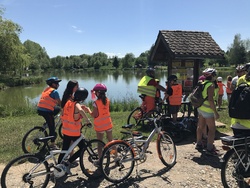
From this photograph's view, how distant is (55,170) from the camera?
434cm

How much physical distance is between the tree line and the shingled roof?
1.07 meters

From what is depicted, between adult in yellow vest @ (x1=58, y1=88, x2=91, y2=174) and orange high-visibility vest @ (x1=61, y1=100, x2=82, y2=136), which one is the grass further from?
orange high-visibility vest @ (x1=61, y1=100, x2=82, y2=136)

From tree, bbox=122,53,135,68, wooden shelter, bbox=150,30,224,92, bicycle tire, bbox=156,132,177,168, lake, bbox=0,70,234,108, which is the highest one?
tree, bbox=122,53,135,68

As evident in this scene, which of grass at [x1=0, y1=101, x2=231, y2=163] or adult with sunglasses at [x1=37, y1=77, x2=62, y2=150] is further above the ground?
adult with sunglasses at [x1=37, y1=77, x2=62, y2=150]

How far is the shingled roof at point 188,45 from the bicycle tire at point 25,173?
5514mm

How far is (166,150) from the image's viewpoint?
214 inches

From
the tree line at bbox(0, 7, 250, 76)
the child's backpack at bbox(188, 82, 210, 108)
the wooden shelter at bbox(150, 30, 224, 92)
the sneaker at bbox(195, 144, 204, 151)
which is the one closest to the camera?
the child's backpack at bbox(188, 82, 210, 108)

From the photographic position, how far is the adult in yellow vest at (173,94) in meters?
7.81

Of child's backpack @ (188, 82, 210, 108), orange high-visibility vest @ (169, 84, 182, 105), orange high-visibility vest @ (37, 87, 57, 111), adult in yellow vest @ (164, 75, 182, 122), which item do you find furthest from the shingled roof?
orange high-visibility vest @ (37, 87, 57, 111)

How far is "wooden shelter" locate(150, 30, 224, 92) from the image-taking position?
842 centimetres

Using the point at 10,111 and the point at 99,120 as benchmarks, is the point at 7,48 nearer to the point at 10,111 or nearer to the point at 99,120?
the point at 10,111

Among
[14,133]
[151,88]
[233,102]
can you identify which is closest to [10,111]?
[14,133]

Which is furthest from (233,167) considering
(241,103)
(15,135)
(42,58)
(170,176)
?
(42,58)

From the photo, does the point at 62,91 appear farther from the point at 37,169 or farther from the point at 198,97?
the point at 37,169
